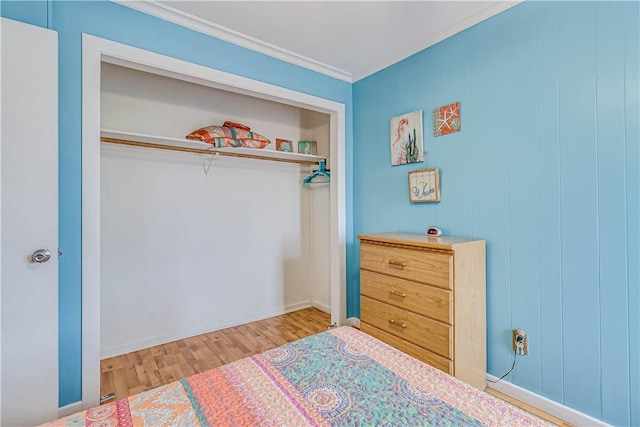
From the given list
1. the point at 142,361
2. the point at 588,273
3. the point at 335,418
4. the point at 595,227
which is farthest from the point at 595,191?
the point at 142,361

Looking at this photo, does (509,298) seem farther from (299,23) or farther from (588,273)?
(299,23)

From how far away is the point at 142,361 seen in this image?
240 centimetres

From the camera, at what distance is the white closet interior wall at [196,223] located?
8.21 ft

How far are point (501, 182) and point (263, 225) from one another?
2.24 m

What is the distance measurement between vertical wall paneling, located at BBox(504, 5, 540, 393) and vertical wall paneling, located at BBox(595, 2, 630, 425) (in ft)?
0.93

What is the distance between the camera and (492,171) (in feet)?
6.41

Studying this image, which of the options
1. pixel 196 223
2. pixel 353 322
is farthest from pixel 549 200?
pixel 196 223

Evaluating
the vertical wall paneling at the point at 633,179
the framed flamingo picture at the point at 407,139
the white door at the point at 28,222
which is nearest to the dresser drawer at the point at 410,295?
the vertical wall paneling at the point at 633,179

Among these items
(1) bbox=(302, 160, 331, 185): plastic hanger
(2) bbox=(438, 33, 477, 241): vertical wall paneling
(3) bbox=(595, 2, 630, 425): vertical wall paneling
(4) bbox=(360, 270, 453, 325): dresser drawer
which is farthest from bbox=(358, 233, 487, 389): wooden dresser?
(1) bbox=(302, 160, 331, 185): plastic hanger

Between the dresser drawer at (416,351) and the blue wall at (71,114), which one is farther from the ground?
the blue wall at (71,114)

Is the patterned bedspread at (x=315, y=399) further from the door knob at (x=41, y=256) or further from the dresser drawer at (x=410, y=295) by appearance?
the door knob at (x=41, y=256)

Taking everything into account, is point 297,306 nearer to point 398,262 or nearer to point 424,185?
point 398,262

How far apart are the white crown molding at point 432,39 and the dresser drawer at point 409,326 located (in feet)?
6.40

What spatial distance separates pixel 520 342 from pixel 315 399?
1.52m
